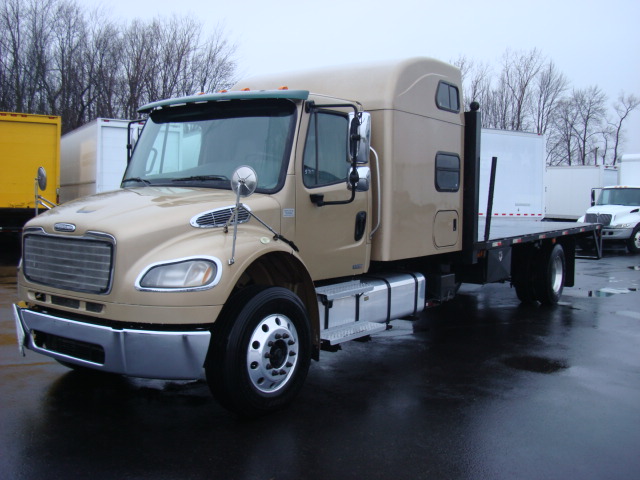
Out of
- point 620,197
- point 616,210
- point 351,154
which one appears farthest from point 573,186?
point 351,154

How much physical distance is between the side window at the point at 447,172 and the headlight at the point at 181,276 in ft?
12.1

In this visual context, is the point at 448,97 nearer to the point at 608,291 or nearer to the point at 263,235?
the point at 263,235

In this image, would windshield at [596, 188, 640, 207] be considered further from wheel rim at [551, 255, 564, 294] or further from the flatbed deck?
wheel rim at [551, 255, 564, 294]

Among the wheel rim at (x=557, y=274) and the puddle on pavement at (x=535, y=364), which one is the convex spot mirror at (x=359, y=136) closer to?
the puddle on pavement at (x=535, y=364)

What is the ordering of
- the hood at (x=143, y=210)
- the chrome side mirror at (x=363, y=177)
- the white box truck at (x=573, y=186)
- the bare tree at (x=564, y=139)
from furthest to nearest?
1. the bare tree at (x=564, y=139)
2. the white box truck at (x=573, y=186)
3. the chrome side mirror at (x=363, y=177)
4. the hood at (x=143, y=210)

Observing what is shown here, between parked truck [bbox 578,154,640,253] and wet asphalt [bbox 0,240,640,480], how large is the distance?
571 inches

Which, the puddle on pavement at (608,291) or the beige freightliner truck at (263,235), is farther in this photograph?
the puddle on pavement at (608,291)

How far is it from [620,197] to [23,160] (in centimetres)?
1906

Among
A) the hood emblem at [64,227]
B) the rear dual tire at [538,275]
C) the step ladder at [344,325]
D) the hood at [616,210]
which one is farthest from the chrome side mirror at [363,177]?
the hood at [616,210]

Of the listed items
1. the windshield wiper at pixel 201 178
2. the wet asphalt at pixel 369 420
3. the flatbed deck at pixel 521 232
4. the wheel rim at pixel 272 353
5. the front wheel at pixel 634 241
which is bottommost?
the wet asphalt at pixel 369 420

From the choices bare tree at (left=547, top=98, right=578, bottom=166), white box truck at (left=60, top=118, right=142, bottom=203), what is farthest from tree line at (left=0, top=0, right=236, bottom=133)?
bare tree at (left=547, top=98, right=578, bottom=166)

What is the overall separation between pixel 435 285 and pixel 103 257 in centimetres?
450

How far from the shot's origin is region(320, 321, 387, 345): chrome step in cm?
564

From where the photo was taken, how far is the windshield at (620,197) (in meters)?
22.1
